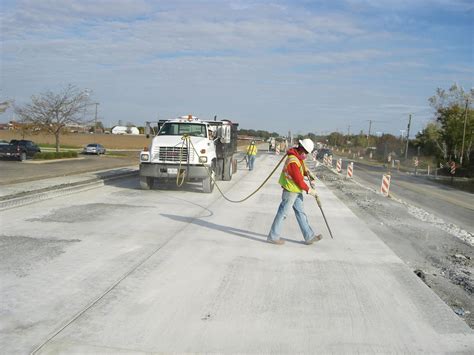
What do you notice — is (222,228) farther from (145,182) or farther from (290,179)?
(145,182)

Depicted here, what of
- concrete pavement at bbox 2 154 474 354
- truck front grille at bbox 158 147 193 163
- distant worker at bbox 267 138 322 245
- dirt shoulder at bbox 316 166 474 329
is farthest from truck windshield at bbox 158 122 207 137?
distant worker at bbox 267 138 322 245

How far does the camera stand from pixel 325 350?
4.61 meters

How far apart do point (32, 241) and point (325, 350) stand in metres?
5.23

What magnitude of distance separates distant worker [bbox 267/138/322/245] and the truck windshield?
8.89 m

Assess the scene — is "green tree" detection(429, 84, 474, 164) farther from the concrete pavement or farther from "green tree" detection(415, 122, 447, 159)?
the concrete pavement

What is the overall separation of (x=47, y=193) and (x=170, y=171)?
3.66m

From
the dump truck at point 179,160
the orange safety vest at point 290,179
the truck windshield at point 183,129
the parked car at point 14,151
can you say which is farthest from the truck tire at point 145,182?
the parked car at point 14,151

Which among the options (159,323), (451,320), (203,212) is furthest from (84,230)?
(451,320)

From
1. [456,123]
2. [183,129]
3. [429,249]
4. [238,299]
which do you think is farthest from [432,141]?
[238,299]

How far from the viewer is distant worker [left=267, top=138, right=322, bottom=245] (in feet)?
Answer: 27.5

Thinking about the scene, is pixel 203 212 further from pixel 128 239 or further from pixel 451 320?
pixel 451 320

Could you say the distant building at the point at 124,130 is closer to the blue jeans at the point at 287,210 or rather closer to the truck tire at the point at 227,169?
the truck tire at the point at 227,169

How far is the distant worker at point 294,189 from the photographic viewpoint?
8375mm

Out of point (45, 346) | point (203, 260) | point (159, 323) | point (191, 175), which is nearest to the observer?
point (45, 346)
